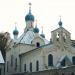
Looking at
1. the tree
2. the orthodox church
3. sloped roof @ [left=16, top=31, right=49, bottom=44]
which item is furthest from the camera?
the tree

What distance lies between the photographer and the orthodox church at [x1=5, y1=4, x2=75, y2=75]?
41.2 metres

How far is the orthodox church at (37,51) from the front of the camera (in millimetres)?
41219

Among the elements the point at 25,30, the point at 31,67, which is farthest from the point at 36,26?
the point at 31,67

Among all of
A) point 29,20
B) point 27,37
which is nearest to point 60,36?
point 27,37

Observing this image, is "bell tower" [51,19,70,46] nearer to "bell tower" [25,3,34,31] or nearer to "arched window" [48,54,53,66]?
"arched window" [48,54,53,66]

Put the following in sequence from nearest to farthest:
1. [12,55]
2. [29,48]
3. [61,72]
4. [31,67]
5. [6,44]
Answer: [61,72] → [31,67] → [29,48] → [12,55] → [6,44]

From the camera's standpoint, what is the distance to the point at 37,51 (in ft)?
139

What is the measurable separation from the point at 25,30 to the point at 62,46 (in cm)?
1100

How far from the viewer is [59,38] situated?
4200cm

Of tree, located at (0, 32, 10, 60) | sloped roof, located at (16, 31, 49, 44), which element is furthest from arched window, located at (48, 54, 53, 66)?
tree, located at (0, 32, 10, 60)

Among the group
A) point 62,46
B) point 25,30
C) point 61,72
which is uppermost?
point 25,30

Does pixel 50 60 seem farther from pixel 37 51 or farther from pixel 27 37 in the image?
pixel 27 37

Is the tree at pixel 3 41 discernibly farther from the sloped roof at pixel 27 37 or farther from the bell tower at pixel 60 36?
the bell tower at pixel 60 36

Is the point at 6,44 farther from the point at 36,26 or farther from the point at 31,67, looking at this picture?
the point at 31,67
